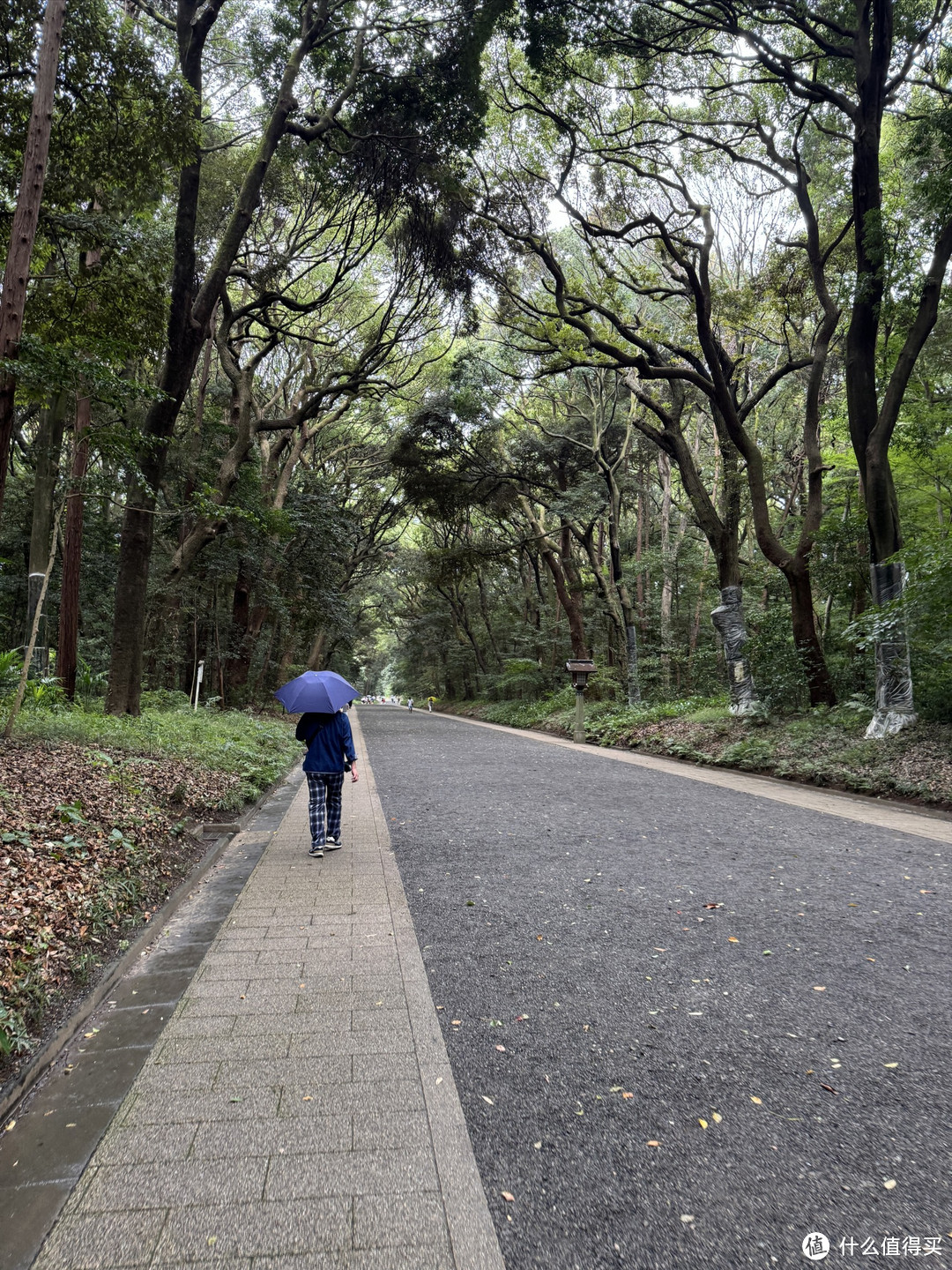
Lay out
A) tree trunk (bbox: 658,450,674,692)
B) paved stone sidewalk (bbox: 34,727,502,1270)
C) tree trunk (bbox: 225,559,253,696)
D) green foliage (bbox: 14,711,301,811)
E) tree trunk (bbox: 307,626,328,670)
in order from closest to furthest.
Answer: paved stone sidewalk (bbox: 34,727,502,1270), green foliage (bbox: 14,711,301,811), tree trunk (bbox: 225,559,253,696), tree trunk (bbox: 658,450,674,692), tree trunk (bbox: 307,626,328,670)

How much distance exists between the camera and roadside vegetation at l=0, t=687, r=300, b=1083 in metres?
3.11

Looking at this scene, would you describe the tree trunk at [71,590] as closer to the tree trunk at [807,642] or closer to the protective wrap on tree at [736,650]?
the protective wrap on tree at [736,650]

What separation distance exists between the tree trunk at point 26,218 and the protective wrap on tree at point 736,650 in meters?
11.8

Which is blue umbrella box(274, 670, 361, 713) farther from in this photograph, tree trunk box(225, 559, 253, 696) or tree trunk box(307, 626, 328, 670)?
tree trunk box(307, 626, 328, 670)

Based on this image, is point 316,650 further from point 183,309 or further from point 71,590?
point 183,309

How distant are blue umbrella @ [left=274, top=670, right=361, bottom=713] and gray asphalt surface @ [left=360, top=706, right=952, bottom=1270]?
4.96 ft

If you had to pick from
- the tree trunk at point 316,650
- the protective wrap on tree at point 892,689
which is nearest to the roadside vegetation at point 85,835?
the protective wrap on tree at point 892,689

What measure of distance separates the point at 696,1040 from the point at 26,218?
7.42 m

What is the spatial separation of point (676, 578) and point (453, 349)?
10.7 m

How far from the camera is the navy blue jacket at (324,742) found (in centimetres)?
593

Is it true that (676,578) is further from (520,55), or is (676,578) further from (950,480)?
(520,55)

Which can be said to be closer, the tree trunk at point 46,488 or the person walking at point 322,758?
the person walking at point 322,758

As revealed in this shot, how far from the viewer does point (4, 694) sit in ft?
35.7

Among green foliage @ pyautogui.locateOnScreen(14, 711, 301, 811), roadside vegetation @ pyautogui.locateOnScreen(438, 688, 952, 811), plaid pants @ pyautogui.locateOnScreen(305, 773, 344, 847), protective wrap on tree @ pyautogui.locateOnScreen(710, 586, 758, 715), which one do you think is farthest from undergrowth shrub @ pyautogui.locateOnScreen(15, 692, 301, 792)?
protective wrap on tree @ pyautogui.locateOnScreen(710, 586, 758, 715)
